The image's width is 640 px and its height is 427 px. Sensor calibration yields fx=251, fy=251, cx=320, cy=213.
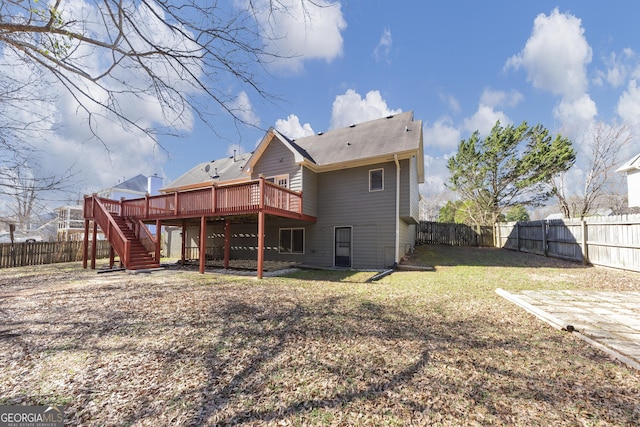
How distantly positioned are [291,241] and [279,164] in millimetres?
4031

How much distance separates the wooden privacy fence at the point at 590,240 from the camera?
8406 millimetres

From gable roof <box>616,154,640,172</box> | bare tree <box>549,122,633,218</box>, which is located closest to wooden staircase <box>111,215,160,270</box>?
bare tree <box>549,122,633,218</box>

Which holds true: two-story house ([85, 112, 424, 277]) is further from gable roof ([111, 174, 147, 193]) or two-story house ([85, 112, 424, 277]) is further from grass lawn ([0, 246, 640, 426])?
gable roof ([111, 174, 147, 193])

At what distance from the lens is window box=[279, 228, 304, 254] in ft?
43.0

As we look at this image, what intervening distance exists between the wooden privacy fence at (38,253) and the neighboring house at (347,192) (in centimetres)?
1057

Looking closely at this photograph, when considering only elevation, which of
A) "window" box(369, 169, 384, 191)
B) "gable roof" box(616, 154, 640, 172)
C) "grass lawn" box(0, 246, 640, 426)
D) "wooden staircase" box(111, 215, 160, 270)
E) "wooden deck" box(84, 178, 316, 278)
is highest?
"gable roof" box(616, 154, 640, 172)

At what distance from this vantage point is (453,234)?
17969mm

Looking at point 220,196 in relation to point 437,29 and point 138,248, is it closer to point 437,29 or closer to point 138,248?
point 138,248

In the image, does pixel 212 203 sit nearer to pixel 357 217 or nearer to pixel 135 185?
pixel 357 217

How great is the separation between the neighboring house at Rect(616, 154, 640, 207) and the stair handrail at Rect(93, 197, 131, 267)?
92.9 ft

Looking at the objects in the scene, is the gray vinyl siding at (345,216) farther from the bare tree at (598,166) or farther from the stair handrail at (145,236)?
the bare tree at (598,166)

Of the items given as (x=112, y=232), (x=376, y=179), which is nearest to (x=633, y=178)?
(x=376, y=179)

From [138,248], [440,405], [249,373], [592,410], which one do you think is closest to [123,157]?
[249,373]

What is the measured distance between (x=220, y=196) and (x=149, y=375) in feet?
26.4
